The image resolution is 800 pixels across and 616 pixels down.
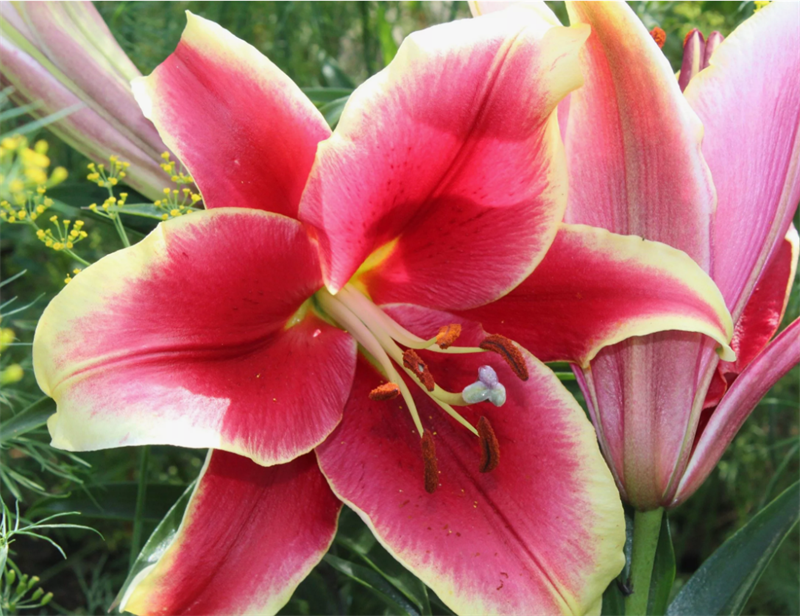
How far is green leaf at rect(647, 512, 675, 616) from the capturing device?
690mm

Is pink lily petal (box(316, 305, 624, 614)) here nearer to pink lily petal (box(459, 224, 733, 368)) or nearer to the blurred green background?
pink lily petal (box(459, 224, 733, 368))

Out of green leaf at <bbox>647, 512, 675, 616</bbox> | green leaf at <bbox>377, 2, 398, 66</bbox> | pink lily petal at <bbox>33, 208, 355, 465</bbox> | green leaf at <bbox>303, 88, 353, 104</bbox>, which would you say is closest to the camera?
pink lily petal at <bbox>33, 208, 355, 465</bbox>

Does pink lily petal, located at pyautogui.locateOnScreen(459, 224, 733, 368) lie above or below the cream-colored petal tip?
above

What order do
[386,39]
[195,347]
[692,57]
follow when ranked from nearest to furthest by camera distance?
[195,347], [692,57], [386,39]

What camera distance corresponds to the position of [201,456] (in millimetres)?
1144

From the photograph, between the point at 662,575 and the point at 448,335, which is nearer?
the point at 448,335

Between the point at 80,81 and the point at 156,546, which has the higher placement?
the point at 80,81

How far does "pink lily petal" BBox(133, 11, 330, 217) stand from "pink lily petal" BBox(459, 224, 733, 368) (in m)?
0.18

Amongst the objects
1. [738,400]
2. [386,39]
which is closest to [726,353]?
[738,400]

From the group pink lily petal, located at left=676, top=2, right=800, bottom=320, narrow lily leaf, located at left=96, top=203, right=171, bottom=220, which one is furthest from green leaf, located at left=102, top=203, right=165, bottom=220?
pink lily petal, located at left=676, top=2, right=800, bottom=320

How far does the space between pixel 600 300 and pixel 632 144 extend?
0.11 meters

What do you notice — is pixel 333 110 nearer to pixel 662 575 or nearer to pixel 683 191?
pixel 683 191

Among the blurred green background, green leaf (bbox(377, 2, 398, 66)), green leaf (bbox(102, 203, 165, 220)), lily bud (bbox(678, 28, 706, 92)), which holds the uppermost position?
lily bud (bbox(678, 28, 706, 92))

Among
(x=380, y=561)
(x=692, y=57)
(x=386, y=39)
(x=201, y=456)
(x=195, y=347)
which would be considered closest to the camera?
(x=195, y=347)
